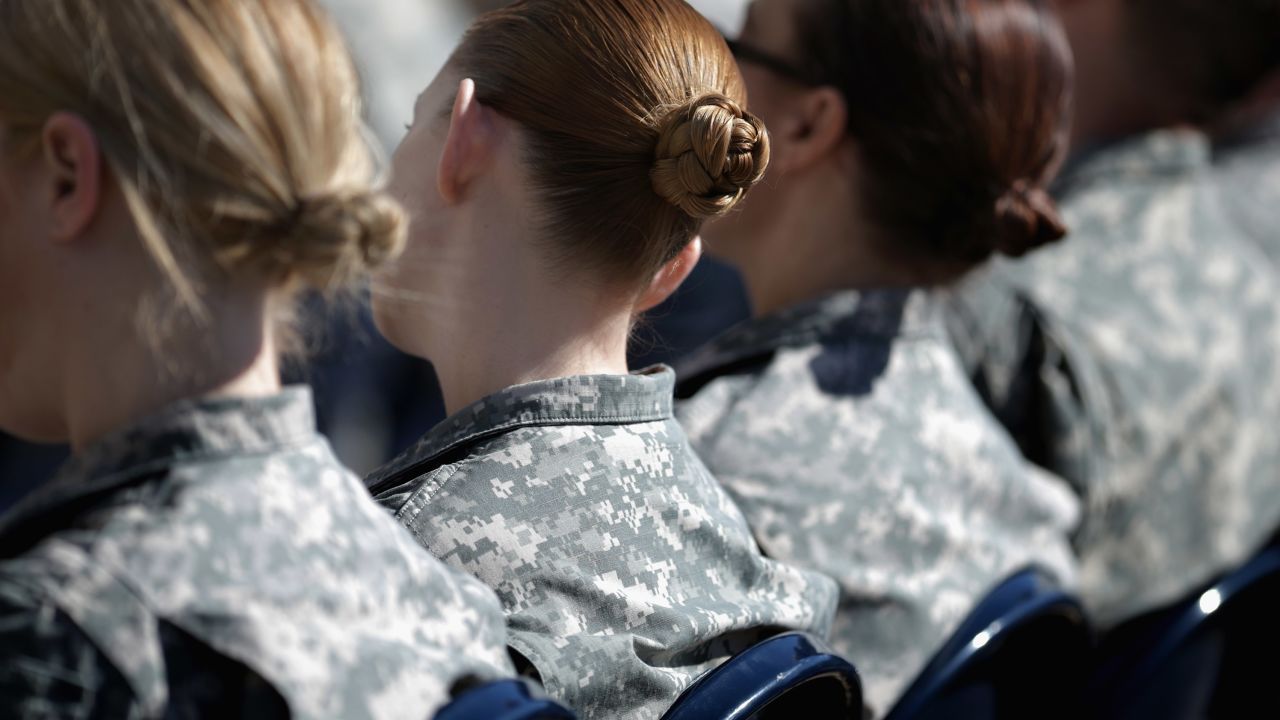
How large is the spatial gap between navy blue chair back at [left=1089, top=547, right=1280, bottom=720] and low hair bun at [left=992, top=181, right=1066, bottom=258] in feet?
1.49

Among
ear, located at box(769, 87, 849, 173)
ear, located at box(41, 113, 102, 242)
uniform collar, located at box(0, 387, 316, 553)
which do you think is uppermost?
ear, located at box(41, 113, 102, 242)

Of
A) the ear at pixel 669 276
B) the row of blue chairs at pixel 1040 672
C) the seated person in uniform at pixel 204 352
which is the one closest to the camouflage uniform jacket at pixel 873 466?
the row of blue chairs at pixel 1040 672

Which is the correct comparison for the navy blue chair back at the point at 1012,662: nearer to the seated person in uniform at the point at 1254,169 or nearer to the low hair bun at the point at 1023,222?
the low hair bun at the point at 1023,222

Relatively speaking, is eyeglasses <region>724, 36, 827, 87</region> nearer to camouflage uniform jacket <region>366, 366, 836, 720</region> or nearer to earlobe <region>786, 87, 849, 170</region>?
earlobe <region>786, 87, 849, 170</region>

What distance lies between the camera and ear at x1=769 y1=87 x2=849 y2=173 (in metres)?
1.82

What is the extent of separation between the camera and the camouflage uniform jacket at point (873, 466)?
5.12ft

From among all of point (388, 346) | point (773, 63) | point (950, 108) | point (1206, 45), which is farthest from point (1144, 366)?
point (388, 346)

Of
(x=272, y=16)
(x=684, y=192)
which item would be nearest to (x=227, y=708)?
(x=272, y=16)

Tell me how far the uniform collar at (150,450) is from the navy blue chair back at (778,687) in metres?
0.37

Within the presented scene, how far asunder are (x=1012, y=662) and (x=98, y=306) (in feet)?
3.21

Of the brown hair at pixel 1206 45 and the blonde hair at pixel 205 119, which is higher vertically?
the blonde hair at pixel 205 119

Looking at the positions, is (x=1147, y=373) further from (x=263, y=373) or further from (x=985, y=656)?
(x=263, y=373)

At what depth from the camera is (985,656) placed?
139 cm

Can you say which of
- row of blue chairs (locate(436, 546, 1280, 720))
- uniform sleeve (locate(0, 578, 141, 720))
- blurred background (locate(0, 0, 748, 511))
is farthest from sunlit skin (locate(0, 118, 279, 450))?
blurred background (locate(0, 0, 748, 511))
